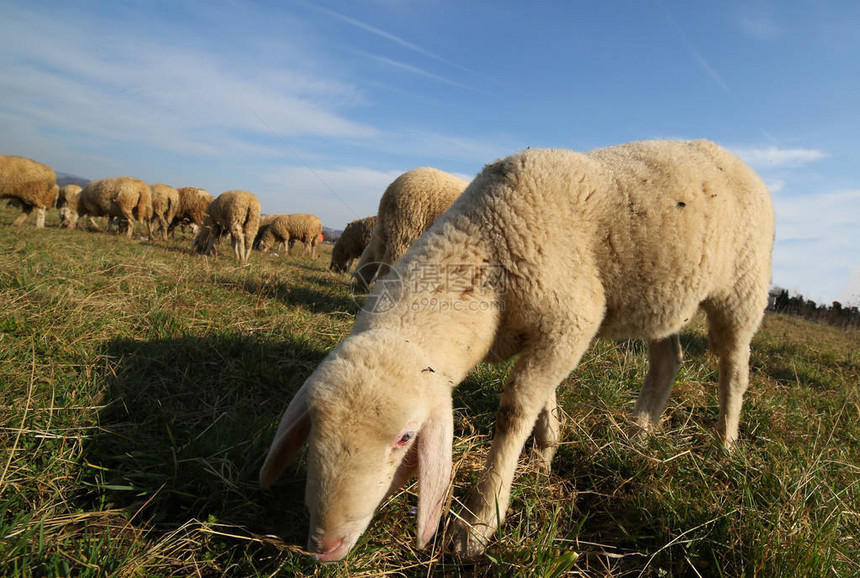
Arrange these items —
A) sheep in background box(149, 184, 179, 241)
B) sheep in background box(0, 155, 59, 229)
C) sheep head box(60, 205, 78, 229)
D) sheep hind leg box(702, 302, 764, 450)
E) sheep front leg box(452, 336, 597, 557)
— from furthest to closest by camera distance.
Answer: sheep in background box(149, 184, 179, 241) → sheep head box(60, 205, 78, 229) → sheep in background box(0, 155, 59, 229) → sheep hind leg box(702, 302, 764, 450) → sheep front leg box(452, 336, 597, 557)

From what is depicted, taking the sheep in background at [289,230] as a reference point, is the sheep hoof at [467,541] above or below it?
Answer: below

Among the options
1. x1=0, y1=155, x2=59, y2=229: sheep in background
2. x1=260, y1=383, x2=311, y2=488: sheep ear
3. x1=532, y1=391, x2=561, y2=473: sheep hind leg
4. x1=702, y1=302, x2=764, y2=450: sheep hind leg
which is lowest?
x1=532, y1=391, x2=561, y2=473: sheep hind leg

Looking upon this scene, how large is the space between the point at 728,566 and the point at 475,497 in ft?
3.58

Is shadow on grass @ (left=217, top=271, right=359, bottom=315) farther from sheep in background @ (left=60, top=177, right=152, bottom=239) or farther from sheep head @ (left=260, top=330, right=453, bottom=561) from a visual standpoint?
sheep in background @ (left=60, top=177, right=152, bottom=239)

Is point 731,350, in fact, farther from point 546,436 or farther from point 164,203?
point 164,203

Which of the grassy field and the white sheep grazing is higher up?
the white sheep grazing

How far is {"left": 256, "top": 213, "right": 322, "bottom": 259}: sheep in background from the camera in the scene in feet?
75.9

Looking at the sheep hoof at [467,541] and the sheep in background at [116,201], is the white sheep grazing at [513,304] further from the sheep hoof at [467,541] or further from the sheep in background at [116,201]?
the sheep in background at [116,201]

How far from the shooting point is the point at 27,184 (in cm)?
1488

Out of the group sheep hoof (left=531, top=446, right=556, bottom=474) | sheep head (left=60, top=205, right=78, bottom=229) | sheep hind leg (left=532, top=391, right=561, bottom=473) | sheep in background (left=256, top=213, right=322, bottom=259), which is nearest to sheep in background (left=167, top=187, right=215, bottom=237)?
sheep head (left=60, top=205, right=78, bottom=229)

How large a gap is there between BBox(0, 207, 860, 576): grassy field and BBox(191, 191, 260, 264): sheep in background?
10.0 m

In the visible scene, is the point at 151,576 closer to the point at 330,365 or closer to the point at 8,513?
the point at 8,513

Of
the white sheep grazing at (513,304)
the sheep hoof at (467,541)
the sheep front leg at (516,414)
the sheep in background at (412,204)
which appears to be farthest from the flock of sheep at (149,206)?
the sheep hoof at (467,541)

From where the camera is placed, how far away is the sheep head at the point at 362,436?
1.62m
